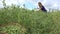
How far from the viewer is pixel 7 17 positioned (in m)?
9.80

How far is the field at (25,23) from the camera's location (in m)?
8.75

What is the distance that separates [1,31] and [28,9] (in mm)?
3234

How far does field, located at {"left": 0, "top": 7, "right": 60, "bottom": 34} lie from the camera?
28.7 feet

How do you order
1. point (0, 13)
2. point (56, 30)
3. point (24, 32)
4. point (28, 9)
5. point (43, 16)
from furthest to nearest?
point (28, 9) < point (43, 16) < point (0, 13) < point (56, 30) < point (24, 32)

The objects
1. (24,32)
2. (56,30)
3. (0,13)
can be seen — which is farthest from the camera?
(0,13)

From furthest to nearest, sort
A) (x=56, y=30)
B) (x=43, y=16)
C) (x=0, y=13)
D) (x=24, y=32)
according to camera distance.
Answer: (x=43, y=16)
(x=0, y=13)
(x=56, y=30)
(x=24, y=32)

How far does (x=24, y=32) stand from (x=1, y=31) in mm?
795

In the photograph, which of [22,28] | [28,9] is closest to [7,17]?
[22,28]

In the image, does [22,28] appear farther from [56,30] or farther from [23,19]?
[56,30]

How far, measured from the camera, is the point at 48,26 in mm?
9445

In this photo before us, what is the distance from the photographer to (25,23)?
9258 mm

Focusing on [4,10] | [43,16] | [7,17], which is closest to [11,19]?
[7,17]

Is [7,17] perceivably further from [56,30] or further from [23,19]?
[56,30]

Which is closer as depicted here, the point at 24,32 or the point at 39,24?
the point at 24,32
